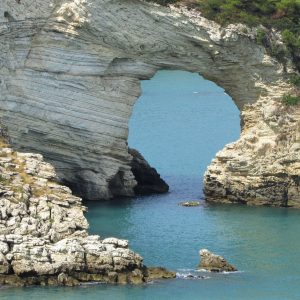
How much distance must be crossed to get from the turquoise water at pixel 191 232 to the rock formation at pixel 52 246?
540mm

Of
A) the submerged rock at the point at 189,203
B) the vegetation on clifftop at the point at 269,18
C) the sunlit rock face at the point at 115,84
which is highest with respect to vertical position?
the vegetation on clifftop at the point at 269,18

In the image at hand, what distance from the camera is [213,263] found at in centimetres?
5941

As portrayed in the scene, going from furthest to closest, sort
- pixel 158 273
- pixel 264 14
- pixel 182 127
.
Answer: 1. pixel 182 127
2. pixel 264 14
3. pixel 158 273

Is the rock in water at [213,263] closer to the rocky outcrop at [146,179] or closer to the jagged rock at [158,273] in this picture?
the jagged rock at [158,273]

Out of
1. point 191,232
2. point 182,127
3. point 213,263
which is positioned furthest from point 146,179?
point 182,127

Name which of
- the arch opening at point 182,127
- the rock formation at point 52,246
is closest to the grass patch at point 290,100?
the arch opening at point 182,127

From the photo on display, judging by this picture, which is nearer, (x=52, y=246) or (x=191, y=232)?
(x=52, y=246)

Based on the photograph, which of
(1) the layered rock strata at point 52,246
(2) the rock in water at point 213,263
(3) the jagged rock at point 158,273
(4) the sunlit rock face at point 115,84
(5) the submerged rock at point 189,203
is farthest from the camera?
(5) the submerged rock at point 189,203

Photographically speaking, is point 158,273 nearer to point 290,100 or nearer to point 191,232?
point 191,232

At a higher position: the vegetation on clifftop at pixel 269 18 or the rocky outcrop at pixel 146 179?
the vegetation on clifftop at pixel 269 18

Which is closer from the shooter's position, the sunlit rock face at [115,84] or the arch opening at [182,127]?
the sunlit rock face at [115,84]

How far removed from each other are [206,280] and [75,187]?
62.0 ft

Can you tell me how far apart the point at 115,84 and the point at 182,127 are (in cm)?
3274

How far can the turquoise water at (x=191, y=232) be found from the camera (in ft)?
183
